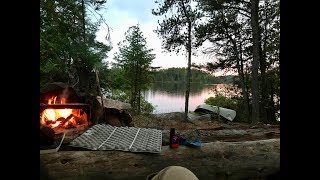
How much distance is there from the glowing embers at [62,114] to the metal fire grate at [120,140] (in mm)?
1253

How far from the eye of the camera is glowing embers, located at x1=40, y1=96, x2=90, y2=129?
577 cm

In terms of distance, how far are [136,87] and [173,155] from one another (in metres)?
17.4

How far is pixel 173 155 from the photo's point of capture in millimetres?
3912

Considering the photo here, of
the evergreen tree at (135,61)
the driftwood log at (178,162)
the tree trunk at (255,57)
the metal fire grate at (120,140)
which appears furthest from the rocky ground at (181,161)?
the evergreen tree at (135,61)

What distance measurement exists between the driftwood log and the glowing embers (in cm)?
236

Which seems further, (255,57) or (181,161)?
(255,57)

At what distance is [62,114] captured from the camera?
6.15m

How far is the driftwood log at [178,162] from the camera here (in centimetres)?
346

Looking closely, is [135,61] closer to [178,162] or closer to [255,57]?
[255,57]

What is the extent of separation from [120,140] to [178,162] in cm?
98

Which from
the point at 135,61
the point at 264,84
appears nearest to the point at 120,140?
the point at 264,84

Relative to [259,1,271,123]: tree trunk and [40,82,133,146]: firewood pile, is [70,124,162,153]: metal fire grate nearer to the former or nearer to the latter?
[40,82,133,146]: firewood pile
